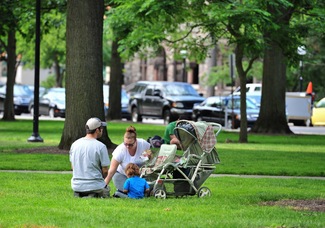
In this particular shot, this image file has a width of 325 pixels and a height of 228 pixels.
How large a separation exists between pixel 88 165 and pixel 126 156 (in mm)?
1171

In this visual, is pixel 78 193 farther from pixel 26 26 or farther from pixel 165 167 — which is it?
pixel 26 26

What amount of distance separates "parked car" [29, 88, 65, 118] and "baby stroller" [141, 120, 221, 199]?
133 ft

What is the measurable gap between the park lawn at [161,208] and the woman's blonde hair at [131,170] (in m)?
0.39

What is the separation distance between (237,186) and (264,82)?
21.3 metres

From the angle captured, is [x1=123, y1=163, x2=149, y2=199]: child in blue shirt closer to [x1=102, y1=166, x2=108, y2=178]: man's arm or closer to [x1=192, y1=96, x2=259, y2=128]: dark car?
[x1=102, y1=166, x2=108, y2=178]: man's arm

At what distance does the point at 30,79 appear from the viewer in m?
118

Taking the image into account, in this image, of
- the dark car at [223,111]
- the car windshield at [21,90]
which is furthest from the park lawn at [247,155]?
the car windshield at [21,90]

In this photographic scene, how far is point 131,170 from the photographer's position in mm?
14898

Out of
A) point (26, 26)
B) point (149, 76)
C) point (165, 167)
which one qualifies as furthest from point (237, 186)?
point (149, 76)

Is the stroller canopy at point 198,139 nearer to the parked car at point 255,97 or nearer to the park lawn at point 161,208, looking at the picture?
the park lawn at point 161,208

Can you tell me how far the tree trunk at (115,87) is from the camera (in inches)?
1897

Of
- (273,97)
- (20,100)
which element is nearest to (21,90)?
(20,100)

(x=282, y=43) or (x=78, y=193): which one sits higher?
(x=282, y=43)

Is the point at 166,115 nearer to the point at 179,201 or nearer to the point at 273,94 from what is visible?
the point at 273,94
